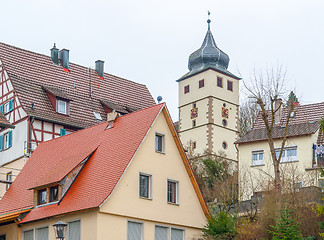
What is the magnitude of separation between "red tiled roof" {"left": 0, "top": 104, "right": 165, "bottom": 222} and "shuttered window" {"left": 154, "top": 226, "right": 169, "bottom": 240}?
339 cm

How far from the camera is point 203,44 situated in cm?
9488

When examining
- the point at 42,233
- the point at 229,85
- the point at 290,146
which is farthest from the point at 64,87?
the point at 229,85

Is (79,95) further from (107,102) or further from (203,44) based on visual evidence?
(203,44)

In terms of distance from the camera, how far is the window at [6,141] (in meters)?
53.0

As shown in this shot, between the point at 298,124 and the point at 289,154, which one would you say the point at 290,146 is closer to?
the point at 289,154

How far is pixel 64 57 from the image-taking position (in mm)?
61594

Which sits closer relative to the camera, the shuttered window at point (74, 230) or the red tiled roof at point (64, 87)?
the shuttered window at point (74, 230)

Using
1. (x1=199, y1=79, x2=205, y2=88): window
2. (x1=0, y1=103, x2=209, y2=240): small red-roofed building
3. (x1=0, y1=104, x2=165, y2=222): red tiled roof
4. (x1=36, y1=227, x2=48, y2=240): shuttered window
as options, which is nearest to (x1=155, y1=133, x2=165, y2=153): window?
(x1=0, y1=103, x2=209, y2=240): small red-roofed building

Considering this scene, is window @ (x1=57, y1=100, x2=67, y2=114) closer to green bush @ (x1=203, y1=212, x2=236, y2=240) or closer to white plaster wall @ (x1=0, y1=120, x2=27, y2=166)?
white plaster wall @ (x1=0, y1=120, x2=27, y2=166)

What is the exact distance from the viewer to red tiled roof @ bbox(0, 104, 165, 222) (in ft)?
109

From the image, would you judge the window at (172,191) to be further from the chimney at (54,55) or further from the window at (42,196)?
the chimney at (54,55)

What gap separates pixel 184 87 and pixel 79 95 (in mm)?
36898

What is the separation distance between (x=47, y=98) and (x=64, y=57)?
7.23 m

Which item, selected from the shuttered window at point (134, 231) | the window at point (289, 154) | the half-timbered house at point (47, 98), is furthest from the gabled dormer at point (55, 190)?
the window at point (289, 154)
